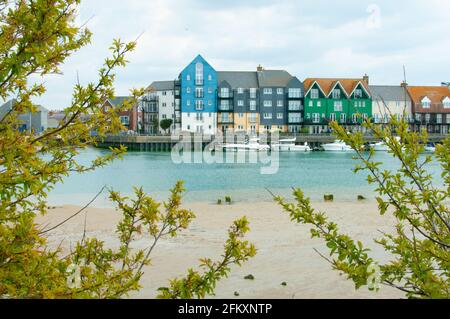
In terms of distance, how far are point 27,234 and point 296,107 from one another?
94.8 metres

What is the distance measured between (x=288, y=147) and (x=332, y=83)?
1499cm

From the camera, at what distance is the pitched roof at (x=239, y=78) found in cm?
9588

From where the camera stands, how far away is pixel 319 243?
49.0 ft

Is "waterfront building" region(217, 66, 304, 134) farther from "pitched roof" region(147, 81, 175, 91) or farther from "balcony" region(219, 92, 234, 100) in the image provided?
"pitched roof" region(147, 81, 175, 91)

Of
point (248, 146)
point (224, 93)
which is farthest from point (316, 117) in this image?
point (224, 93)

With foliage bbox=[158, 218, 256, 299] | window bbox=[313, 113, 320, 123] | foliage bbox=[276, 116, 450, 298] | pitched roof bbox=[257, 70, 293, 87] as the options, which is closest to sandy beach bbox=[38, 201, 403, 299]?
foliage bbox=[276, 116, 450, 298]

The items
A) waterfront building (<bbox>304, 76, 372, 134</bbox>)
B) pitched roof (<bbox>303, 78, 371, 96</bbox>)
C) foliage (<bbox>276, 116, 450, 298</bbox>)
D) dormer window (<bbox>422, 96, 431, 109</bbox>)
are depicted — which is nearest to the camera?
foliage (<bbox>276, 116, 450, 298</bbox>)

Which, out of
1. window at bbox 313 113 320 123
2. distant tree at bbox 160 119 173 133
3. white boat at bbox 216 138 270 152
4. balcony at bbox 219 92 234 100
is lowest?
white boat at bbox 216 138 270 152

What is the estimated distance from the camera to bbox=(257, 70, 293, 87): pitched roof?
95963 millimetres

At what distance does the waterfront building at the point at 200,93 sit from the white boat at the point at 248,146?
11.9ft

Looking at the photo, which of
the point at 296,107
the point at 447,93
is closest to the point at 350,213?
the point at 296,107

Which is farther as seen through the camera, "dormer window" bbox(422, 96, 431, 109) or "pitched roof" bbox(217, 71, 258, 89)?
"dormer window" bbox(422, 96, 431, 109)

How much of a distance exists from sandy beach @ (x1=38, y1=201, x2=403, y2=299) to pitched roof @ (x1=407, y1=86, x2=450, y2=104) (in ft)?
282

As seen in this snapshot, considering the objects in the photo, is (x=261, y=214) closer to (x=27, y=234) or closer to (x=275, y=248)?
(x=275, y=248)
